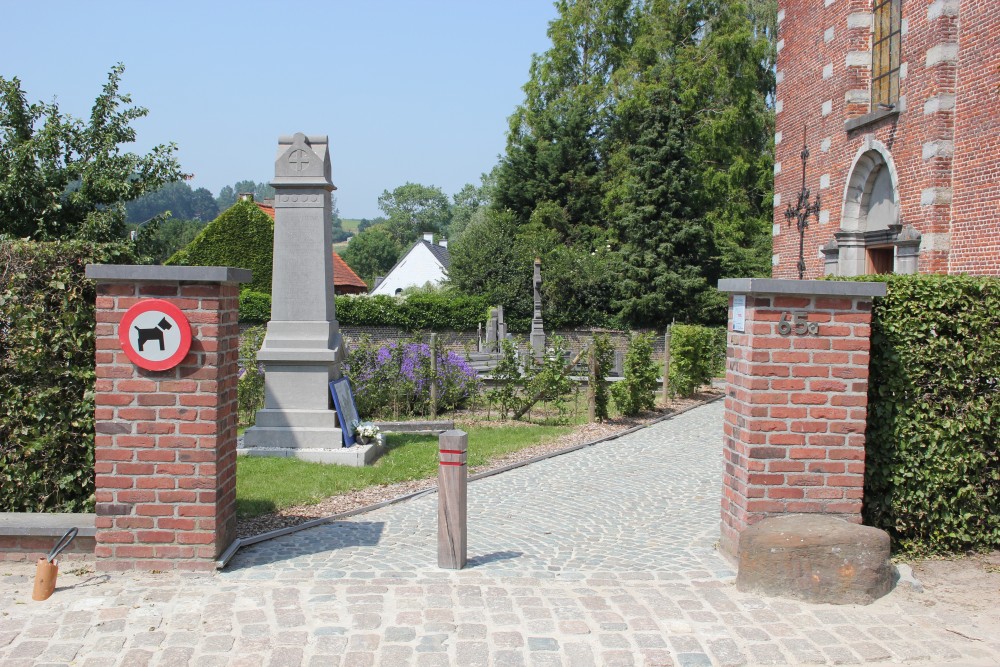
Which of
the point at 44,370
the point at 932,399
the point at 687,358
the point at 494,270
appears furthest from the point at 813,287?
the point at 494,270

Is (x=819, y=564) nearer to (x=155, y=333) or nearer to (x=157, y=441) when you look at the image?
(x=157, y=441)

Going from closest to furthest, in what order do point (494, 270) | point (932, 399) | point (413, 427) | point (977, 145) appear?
Result: point (932, 399) < point (413, 427) < point (977, 145) < point (494, 270)

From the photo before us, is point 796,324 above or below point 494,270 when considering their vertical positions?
below

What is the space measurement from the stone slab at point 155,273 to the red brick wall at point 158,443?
0.08 meters

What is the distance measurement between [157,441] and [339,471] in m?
3.88

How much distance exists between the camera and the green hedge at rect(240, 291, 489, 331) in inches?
1217

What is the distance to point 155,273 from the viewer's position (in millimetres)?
4949

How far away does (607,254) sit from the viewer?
32.4 meters

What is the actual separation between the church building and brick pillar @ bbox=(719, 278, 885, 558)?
835 cm

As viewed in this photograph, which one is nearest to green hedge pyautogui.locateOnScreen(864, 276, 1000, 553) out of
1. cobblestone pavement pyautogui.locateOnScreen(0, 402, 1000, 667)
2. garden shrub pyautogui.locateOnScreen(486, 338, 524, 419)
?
cobblestone pavement pyautogui.locateOnScreen(0, 402, 1000, 667)

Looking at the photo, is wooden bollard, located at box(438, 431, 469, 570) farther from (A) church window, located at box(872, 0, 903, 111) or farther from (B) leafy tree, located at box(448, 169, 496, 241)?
(B) leafy tree, located at box(448, 169, 496, 241)

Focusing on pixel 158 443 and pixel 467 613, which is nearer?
pixel 467 613

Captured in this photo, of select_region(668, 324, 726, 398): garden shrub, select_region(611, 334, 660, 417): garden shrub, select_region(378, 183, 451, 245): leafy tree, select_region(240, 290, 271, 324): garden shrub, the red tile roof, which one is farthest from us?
select_region(378, 183, 451, 245): leafy tree

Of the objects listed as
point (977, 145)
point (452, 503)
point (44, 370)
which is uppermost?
point (977, 145)
